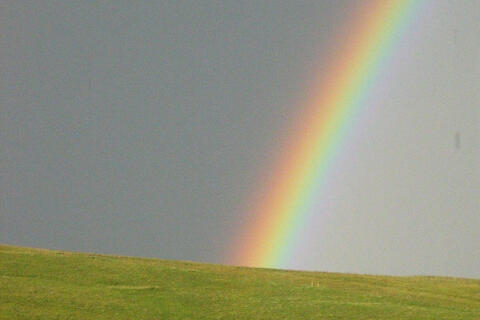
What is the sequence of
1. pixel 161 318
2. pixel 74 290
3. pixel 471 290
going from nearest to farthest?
pixel 161 318
pixel 74 290
pixel 471 290

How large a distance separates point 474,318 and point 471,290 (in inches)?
461

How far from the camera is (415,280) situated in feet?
129

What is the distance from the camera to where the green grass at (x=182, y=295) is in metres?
22.0

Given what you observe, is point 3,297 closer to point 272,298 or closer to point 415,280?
point 272,298

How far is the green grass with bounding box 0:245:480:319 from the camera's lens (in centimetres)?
2197

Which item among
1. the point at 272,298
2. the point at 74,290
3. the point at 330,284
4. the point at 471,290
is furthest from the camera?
the point at 471,290

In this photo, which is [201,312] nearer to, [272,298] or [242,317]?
[242,317]

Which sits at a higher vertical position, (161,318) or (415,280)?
(415,280)

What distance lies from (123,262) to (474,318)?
1357 cm

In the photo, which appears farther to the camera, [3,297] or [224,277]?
[224,277]

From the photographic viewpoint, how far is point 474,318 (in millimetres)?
26594

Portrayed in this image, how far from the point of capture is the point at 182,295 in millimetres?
24469

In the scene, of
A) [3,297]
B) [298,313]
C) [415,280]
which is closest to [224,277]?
[298,313]

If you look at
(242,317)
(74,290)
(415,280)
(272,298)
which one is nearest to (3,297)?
(74,290)
